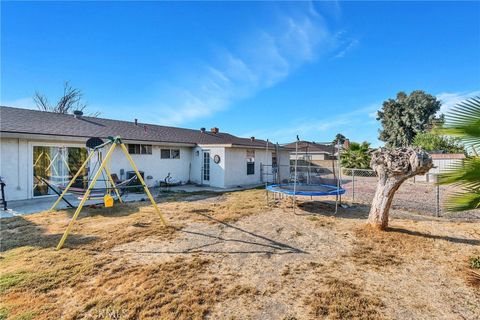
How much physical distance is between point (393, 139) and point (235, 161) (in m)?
24.4

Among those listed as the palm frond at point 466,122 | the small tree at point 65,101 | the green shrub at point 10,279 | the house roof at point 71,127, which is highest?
the small tree at point 65,101

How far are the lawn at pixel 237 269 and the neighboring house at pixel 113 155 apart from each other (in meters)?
3.68

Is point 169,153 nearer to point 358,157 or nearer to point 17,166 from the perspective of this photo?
point 17,166

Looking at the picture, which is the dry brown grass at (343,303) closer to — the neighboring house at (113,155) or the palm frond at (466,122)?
the palm frond at (466,122)

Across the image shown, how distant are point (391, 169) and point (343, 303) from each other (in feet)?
12.6

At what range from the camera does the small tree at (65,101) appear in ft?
88.1

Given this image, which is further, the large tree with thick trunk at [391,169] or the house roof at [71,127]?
the house roof at [71,127]

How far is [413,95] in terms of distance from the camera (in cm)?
2761

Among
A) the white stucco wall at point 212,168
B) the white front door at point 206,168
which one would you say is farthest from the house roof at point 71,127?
the white front door at point 206,168

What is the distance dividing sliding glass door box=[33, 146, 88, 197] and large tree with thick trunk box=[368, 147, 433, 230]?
10387 millimetres

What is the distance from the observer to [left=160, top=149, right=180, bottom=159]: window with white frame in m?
13.9

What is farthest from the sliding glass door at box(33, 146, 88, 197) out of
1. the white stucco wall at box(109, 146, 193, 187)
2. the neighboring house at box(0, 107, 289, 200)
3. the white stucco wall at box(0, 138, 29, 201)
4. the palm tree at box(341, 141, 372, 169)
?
the palm tree at box(341, 141, 372, 169)

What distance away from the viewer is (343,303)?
2961mm

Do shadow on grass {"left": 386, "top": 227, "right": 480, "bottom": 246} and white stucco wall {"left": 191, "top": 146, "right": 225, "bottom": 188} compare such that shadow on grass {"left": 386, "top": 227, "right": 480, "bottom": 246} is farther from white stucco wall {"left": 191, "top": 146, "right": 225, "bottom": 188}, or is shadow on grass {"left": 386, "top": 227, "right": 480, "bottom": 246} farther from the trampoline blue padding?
white stucco wall {"left": 191, "top": 146, "right": 225, "bottom": 188}
